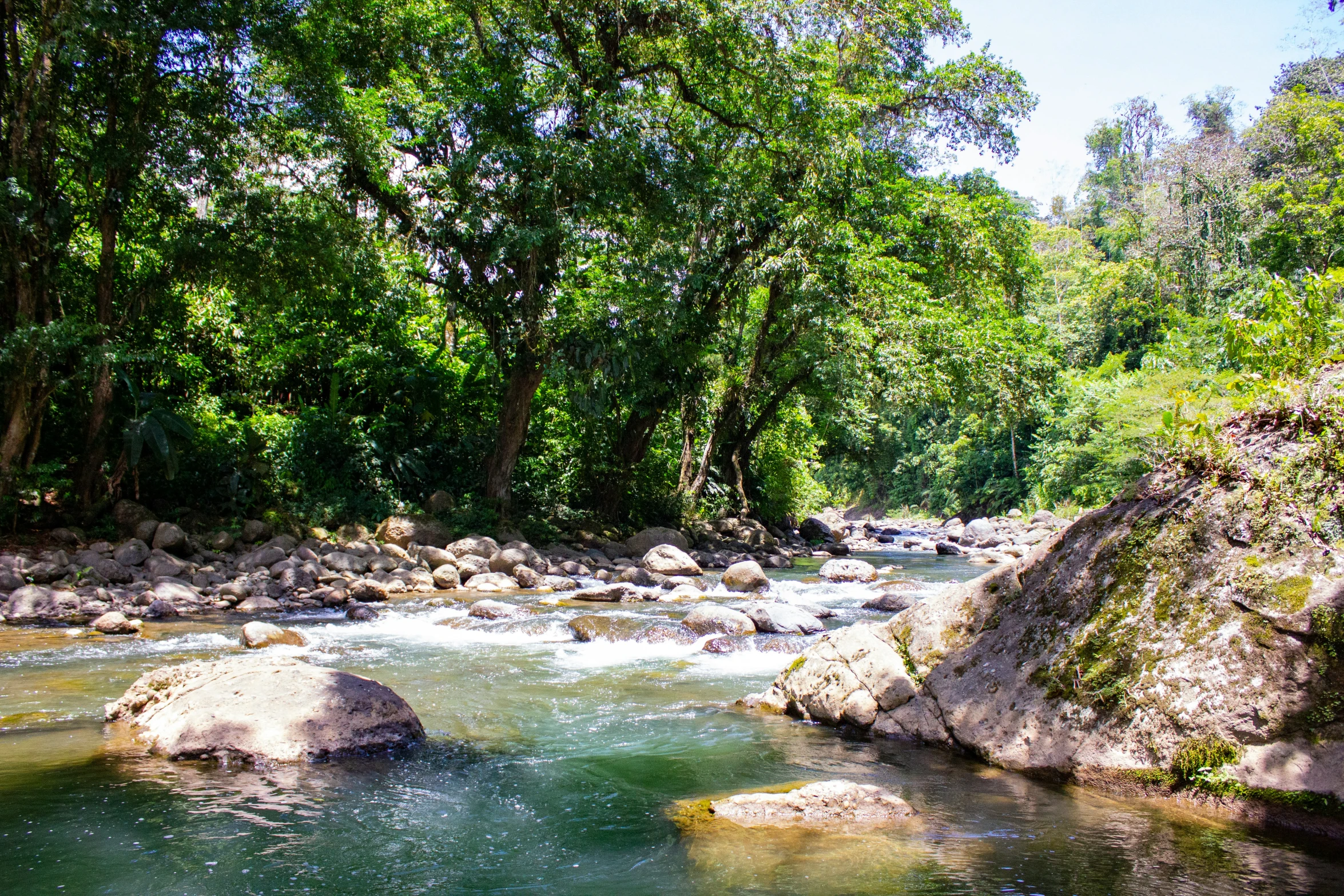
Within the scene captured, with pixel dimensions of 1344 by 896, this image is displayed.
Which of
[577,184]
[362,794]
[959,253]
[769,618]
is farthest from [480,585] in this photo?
[959,253]

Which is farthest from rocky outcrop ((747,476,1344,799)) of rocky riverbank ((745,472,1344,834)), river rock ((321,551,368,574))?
river rock ((321,551,368,574))

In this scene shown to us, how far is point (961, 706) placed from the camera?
5012mm

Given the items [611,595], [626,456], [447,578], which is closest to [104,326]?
[447,578]

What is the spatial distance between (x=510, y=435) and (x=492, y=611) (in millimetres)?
7313

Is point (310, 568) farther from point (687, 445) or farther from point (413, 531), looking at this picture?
point (687, 445)

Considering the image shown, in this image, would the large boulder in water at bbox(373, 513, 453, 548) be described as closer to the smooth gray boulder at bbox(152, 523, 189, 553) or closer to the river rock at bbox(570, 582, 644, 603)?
the smooth gray boulder at bbox(152, 523, 189, 553)

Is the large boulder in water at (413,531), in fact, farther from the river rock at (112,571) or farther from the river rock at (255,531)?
the river rock at (112,571)

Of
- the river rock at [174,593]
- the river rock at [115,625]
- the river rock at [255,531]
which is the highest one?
the river rock at [255,531]

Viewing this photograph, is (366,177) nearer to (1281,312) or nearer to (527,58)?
(527,58)

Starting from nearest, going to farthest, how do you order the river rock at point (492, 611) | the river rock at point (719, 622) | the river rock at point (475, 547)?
1. the river rock at point (719, 622)
2. the river rock at point (492, 611)
3. the river rock at point (475, 547)

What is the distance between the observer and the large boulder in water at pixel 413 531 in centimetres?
1477

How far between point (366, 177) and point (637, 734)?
13.3 metres

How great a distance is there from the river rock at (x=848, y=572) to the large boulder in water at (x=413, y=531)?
719cm

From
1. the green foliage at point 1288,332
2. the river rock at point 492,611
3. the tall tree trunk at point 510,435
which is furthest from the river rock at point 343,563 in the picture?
the green foliage at point 1288,332
